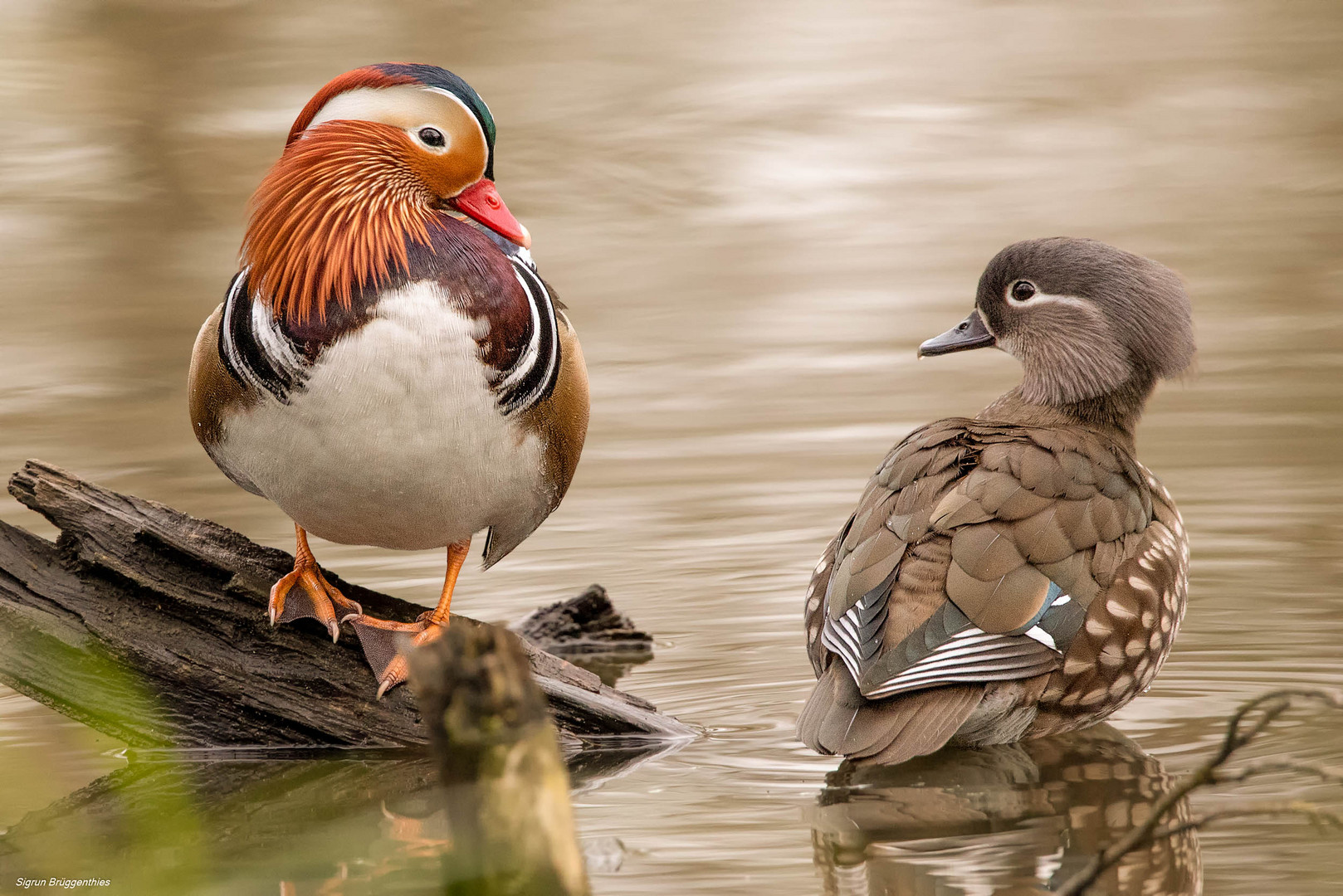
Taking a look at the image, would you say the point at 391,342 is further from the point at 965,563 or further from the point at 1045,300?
the point at 1045,300

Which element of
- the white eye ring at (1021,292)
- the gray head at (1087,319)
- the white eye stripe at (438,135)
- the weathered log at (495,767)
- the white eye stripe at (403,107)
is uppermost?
the white eye stripe at (403,107)

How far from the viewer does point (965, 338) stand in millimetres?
4930

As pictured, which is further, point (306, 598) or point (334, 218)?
point (306, 598)

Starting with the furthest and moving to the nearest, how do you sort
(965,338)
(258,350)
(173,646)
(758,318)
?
(758,318) → (965,338) → (173,646) → (258,350)

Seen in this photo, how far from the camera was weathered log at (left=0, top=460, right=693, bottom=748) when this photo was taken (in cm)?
405

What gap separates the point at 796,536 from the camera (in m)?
5.88

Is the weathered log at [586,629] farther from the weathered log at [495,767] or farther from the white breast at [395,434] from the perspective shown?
the weathered log at [495,767]

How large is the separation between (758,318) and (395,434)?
513 cm

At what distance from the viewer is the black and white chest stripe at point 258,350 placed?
141 inches

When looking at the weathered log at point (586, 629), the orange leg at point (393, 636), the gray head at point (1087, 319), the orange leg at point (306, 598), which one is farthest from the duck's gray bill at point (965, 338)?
the orange leg at point (306, 598)

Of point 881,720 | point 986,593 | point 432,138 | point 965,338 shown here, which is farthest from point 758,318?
point 881,720

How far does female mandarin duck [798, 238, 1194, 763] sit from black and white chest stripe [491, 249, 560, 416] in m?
0.82

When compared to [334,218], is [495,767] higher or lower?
lower

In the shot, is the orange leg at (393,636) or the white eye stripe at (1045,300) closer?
the orange leg at (393,636)
